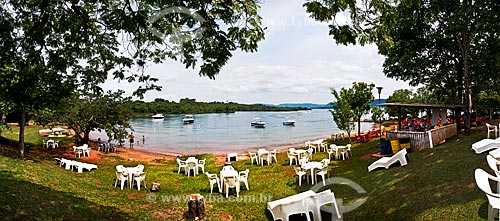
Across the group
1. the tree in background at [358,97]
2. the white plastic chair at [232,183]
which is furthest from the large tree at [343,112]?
the white plastic chair at [232,183]

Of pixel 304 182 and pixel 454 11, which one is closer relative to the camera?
pixel 304 182

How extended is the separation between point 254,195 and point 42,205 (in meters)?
6.04

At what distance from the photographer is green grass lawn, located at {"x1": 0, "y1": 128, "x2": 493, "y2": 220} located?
670 cm

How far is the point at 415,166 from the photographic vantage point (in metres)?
10.7

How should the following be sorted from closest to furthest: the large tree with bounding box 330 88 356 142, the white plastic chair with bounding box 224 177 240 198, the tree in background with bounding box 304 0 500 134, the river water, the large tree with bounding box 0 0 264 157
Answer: the large tree with bounding box 0 0 264 157
the white plastic chair with bounding box 224 177 240 198
the tree in background with bounding box 304 0 500 134
the large tree with bounding box 330 88 356 142
the river water

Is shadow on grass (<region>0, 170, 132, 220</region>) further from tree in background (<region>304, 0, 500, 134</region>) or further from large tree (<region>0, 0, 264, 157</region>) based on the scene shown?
tree in background (<region>304, 0, 500, 134</region>)

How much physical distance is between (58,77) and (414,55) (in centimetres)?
2014

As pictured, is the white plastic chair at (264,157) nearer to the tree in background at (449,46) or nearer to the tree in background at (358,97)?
the tree in background at (449,46)

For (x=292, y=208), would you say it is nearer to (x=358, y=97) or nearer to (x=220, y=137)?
(x=358, y=97)

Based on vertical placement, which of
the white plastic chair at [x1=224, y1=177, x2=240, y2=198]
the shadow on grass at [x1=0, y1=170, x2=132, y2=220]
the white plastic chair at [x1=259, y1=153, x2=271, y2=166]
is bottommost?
the white plastic chair at [x1=259, y1=153, x2=271, y2=166]

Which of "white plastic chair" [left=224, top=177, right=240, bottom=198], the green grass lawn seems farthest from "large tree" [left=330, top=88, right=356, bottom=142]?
"white plastic chair" [left=224, top=177, right=240, bottom=198]

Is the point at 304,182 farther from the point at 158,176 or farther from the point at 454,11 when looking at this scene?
the point at 454,11

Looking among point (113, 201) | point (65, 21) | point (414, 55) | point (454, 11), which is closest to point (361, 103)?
point (414, 55)

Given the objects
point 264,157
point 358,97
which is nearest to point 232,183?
point 264,157
